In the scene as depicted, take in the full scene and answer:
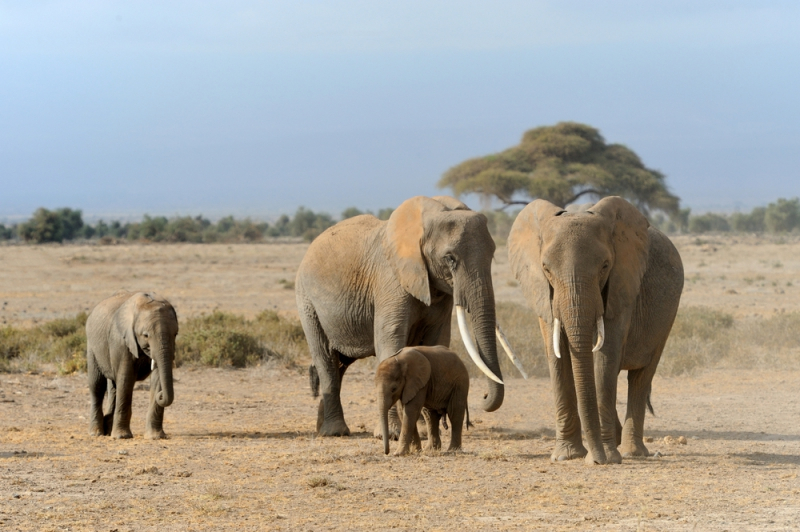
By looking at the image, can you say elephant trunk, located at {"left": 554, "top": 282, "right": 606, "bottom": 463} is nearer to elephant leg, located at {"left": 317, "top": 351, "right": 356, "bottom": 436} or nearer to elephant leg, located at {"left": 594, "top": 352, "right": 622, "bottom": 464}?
elephant leg, located at {"left": 594, "top": 352, "right": 622, "bottom": 464}

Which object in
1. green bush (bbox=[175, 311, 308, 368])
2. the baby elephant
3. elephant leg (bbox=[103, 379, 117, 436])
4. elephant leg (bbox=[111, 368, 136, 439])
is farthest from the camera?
green bush (bbox=[175, 311, 308, 368])

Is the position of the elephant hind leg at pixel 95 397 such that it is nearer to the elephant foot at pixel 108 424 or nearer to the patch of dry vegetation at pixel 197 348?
the elephant foot at pixel 108 424

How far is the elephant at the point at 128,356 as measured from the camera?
410 inches

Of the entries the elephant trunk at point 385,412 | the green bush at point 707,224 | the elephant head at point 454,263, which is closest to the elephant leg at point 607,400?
the elephant head at point 454,263

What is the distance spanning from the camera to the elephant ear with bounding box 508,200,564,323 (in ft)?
28.7

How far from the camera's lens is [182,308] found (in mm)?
26094

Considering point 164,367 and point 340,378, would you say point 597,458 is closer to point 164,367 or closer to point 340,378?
point 340,378

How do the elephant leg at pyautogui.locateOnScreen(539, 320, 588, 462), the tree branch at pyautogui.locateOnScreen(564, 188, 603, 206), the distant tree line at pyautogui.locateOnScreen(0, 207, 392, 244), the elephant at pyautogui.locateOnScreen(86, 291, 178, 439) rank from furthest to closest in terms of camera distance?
the distant tree line at pyautogui.locateOnScreen(0, 207, 392, 244) < the tree branch at pyautogui.locateOnScreen(564, 188, 603, 206) < the elephant at pyautogui.locateOnScreen(86, 291, 178, 439) < the elephant leg at pyautogui.locateOnScreen(539, 320, 588, 462)

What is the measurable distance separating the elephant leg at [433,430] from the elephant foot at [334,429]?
1.39 m

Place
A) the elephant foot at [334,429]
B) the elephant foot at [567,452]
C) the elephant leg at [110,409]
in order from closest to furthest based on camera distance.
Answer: the elephant foot at [567,452] < the elephant foot at [334,429] < the elephant leg at [110,409]

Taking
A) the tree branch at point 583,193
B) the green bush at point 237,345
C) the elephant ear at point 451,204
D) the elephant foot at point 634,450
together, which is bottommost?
the elephant foot at point 634,450

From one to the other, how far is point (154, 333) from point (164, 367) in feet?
1.19

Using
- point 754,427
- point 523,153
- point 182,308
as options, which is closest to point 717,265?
point 523,153

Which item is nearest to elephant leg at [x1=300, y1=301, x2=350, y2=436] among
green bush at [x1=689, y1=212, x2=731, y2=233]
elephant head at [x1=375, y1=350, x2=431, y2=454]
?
elephant head at [x1=375, y1=350, x2=431, y2=454]
